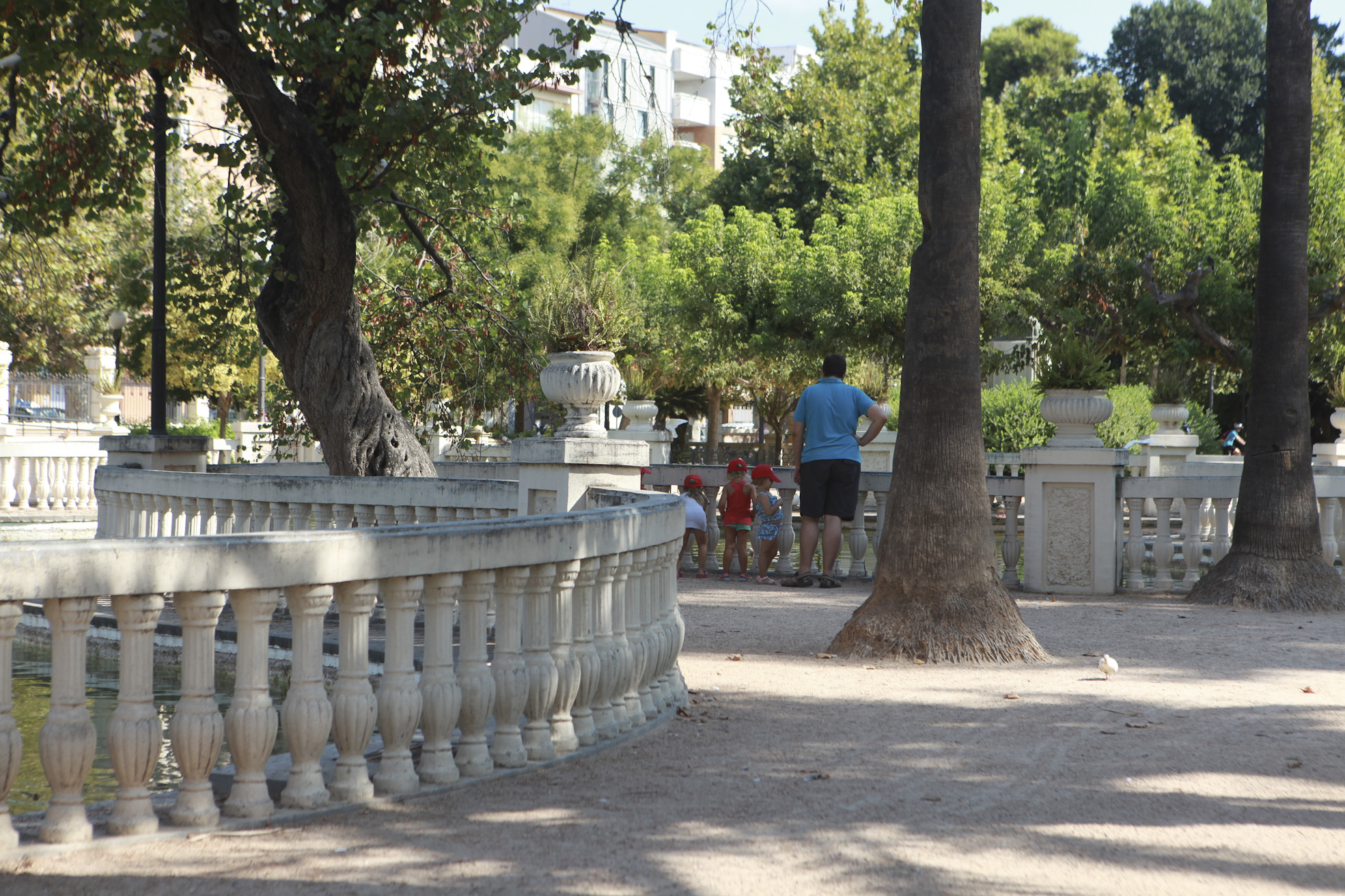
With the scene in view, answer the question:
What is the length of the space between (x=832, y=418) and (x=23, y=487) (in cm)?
1334

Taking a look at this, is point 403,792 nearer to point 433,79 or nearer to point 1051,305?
point 433,79

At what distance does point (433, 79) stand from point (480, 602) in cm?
770

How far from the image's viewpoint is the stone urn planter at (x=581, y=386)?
8695 millimetres

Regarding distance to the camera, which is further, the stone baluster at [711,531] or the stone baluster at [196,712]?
the stone baluster at [711,531]

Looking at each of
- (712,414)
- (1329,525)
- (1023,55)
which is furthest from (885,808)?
(1023,55)

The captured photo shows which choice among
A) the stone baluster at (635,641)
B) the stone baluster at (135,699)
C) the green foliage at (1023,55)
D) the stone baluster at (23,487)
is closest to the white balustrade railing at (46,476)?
the stone baluster at (23,487)

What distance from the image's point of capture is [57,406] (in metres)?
48.4

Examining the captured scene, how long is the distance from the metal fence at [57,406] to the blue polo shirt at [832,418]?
26.2 metres

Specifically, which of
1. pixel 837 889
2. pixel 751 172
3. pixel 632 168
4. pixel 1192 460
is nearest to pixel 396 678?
pixel 837 889

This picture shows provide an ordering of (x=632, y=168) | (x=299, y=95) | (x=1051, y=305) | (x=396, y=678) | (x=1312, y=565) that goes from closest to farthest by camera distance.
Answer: (x=396, y=678) → (x=1312, y=565) → (x=299, y=95) → (x=1051, y=305) → (x=632, y=168)

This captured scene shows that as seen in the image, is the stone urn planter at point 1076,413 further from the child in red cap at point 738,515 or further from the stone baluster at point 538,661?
the stone baluster at point 538,661

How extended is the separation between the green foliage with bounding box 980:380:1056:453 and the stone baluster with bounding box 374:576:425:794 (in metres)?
16.6

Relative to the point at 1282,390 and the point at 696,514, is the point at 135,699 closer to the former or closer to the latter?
the point at 696,514

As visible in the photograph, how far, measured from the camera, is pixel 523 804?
4.12 meters
